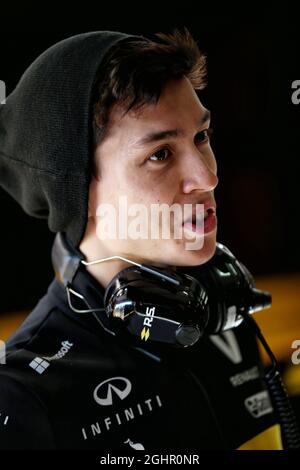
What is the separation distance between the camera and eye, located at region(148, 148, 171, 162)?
1023 millimetres

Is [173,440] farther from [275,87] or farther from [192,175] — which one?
[275,87]

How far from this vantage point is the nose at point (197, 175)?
3.36 feet

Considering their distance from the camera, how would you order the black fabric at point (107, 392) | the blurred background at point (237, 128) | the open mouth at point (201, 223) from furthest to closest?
1. the blurred background at point (237, 128)
2. the open mouth at point (201, 223)
3. the black fabric at point (107, 392)

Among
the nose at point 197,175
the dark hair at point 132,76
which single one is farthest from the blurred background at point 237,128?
the nose at point 197,175

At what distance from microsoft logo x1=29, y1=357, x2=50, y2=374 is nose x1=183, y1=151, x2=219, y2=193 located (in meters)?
0.41

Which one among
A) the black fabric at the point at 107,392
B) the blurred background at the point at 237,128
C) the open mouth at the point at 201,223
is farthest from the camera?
the blurred background at the point at 237,128

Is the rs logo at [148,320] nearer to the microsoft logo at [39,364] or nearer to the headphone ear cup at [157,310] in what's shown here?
the headphone ear cup at [157,310]

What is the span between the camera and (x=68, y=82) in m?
0.99

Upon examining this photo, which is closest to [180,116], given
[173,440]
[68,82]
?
[68,82]

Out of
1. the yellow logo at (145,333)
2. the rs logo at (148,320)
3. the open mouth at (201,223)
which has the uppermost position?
the open mouth at (201,223)

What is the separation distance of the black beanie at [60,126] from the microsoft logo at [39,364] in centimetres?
25

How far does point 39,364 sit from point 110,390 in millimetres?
137

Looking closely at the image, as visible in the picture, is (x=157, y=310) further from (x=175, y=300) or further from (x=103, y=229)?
(x=103, y=229)
